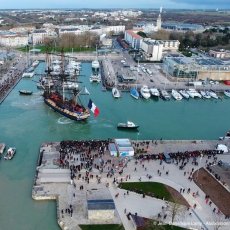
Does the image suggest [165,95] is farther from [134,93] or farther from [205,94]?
[205,94]


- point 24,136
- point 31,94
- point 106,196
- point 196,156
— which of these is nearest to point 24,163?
point 24,136

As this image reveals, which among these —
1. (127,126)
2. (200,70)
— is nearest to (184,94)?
(200,70)

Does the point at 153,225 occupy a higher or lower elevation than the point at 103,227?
higher

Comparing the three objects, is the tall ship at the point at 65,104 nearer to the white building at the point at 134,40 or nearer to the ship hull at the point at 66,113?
the ship hull at the point at 66,113

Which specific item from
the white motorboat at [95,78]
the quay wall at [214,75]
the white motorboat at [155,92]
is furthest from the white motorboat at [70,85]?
the quay wall at [214,75]

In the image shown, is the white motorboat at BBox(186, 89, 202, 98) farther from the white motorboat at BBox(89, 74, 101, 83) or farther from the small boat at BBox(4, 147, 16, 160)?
the small boat at BBox(4, 147, 16, 160)

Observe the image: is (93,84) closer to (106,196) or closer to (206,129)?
(206,129)

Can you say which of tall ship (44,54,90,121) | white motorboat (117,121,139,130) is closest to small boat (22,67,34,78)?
tall ship (44,54,90,121)

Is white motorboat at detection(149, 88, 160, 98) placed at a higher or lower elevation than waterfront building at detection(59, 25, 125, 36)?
higher
